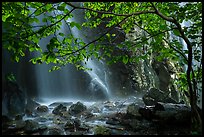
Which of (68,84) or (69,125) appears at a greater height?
(68,84)

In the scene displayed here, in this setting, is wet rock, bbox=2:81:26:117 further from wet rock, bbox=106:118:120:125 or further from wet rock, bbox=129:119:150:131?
wet rock, bbox=129:119:150:131

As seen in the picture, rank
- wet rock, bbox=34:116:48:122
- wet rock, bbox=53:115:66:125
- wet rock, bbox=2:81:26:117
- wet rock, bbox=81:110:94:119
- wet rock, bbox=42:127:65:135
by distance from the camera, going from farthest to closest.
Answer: wet rock, bbox=81:110:94:119 < wet rock, bbox=2:81:26:117 < wet rock, bbox=34:116:48:122 < wet rock, bbox=53:115:66:125 < wet rock, bbox=42:127:65:135

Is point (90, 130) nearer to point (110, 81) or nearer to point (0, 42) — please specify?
point (0, 42)

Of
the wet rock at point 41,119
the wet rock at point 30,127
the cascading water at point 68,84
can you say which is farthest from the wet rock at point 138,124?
the cascading water at point 68,84

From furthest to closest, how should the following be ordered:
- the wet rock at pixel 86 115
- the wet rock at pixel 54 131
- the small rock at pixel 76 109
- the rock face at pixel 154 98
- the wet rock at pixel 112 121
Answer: the rock face at pixel 154 98
the small rock at pixel 76 109
the wet rock at pixel 86 115
the wet rock at pixel 112 121
the wet rock at pixel 54 131

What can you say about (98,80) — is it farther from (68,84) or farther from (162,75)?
(162,75)

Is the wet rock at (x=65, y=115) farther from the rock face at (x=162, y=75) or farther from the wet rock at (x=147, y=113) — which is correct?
the rock face at (x=162, y=75)

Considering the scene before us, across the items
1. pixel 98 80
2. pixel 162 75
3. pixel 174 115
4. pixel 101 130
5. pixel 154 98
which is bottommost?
pixel 101 130

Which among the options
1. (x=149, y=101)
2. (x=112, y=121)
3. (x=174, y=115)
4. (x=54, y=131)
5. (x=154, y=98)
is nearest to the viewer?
(x=54, y=131)

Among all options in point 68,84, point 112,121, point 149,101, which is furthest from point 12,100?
point 149,101

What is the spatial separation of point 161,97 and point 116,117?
3739 millimetres

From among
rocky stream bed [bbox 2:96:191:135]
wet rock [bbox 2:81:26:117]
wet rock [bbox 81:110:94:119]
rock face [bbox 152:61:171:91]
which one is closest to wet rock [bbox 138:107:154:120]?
rocky stream bed [bbox 2:96:191:135]

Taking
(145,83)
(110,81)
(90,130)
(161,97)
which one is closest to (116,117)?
(90,130)

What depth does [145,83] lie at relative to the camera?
2055 cm
